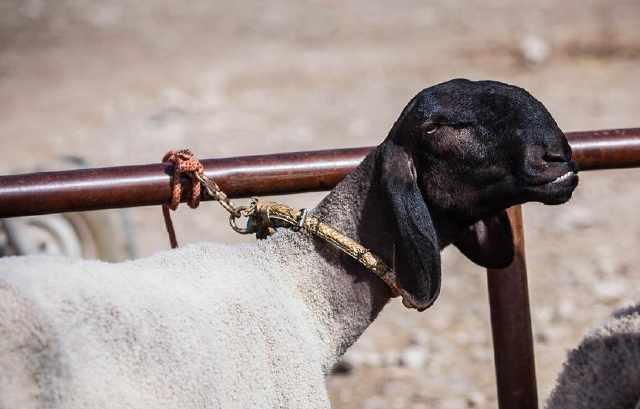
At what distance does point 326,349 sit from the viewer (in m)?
2.11

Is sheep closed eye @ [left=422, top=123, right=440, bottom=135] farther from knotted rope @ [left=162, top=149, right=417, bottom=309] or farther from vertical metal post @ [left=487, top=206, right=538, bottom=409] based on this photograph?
vertical metal post @ [left=487, top=206, right=538, bottom=409]

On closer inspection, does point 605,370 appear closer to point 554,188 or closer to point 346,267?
point 554,188

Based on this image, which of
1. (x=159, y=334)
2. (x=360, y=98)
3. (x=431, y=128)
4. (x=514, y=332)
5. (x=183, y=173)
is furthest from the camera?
(x=360, y=98)

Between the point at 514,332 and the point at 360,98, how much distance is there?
7716mm

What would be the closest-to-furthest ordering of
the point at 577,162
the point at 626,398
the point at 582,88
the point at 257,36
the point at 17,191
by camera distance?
the point at 626,398 < the point at 17,191 < the point at 577,162 < the point at 582,88 < the point at 257,36

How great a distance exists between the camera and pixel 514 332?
2447mm

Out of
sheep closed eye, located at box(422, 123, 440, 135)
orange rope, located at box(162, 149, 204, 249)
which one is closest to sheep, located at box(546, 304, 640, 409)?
sheep closed eye, located at box(422, 123, 440, 135)

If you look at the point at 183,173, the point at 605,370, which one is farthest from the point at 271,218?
the point at 605,370

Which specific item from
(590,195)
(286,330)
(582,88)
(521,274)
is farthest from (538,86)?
(286,330)

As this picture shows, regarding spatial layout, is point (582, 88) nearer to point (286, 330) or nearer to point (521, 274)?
point (521, 274)

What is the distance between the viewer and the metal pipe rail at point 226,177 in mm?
2096

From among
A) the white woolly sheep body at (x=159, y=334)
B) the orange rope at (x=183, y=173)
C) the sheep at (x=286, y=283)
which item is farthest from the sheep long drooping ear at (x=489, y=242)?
the orange rope at (x=183, y=173)

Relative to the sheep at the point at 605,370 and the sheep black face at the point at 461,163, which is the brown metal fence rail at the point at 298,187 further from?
the sheep at the point at 605,370

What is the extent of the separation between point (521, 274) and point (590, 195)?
4.40m
